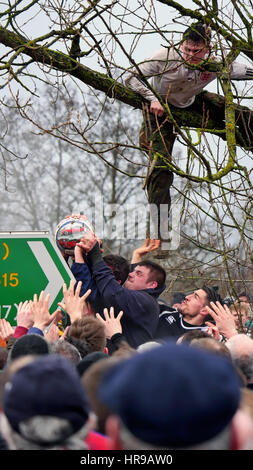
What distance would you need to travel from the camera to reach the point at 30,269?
5227 millimetres

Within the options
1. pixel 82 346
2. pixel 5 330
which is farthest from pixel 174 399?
pixel 5 330

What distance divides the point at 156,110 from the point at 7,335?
2978 millimetres

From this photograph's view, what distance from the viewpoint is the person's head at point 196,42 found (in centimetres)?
689

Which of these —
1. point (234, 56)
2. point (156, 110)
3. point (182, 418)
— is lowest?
point (182, 418)

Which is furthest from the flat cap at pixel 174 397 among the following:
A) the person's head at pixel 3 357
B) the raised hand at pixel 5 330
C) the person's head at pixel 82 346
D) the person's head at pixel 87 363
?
the raised hand at pixel 5 330

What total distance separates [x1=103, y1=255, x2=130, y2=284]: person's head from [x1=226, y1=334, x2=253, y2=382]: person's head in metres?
2.12

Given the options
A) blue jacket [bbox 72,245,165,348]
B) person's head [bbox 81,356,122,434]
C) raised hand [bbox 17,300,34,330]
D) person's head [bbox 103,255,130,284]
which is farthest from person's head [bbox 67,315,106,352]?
person's head [bbox 103,255,130,284]

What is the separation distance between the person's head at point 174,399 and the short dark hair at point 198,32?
508 centimetres

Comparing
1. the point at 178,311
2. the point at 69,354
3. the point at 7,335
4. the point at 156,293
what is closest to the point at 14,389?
the point at 69,354

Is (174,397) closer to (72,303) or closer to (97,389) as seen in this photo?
(97,389)

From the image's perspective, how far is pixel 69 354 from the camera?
4.26m

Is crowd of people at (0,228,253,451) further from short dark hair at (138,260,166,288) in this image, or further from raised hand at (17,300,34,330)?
short dark hair at (138,260,166,288)

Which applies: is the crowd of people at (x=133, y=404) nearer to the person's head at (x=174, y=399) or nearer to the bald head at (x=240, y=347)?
the person's head at (x=174, y=399)
